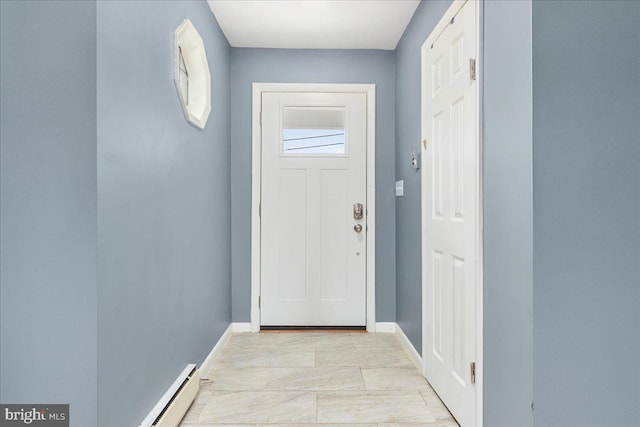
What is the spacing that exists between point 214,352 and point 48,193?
188 centimetres

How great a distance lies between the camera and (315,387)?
241 cm

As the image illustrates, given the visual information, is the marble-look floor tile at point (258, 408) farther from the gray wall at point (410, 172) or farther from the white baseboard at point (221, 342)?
the gray wall at point (410, 172)

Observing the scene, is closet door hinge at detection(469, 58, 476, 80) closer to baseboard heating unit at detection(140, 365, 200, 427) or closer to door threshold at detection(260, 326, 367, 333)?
baseboard heating unit at detection(140, 365, 200, 427)

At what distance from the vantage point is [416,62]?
2.85 m

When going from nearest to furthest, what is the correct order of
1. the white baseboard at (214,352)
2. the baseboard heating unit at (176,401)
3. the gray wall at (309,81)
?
the baseboard heating unit at (176,401) < the white baseboard at (214,352) < the gray wall at (309,81)

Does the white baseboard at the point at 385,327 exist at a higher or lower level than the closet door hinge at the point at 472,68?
lower

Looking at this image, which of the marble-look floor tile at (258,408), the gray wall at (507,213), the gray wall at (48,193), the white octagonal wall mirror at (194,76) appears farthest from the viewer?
the white octagonal wall mirror at (194,76)

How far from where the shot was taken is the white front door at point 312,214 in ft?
11.7

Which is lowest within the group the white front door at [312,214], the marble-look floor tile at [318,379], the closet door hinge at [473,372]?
the marble-look floor tile at [318,379]

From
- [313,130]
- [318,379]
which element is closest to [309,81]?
[313,130]

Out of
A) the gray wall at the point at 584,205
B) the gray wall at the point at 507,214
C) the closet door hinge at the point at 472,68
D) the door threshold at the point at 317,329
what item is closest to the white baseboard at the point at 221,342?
the door threshold at the point at 317,329

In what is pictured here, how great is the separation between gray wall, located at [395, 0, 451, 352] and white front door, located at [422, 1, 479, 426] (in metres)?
0.20

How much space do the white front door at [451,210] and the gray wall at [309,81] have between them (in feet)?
3.13

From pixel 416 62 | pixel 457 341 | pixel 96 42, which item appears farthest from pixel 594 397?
pixel 416 62
